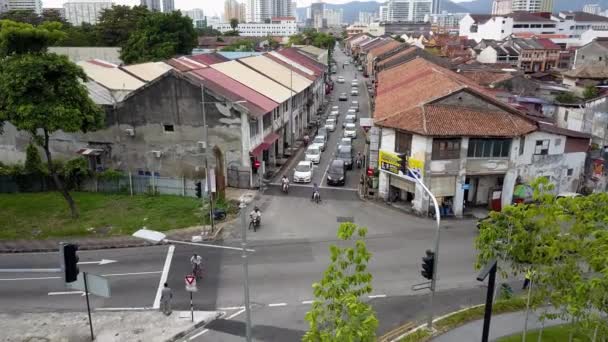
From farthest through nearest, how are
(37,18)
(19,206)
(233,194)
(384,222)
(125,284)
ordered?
(37,18) < (233,194) < (19,206) < (384,222) < (125,284)

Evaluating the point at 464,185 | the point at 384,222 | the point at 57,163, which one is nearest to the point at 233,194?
the point at 384,222

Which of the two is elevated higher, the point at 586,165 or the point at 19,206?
the point at 586,165

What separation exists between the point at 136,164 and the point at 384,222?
722 inches

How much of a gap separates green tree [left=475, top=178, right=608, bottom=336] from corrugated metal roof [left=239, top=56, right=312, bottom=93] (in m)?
35.9

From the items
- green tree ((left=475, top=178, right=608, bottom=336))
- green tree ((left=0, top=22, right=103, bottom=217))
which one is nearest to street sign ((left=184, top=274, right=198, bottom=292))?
green tree ((left=475, top=178, right=608, bottom=336))

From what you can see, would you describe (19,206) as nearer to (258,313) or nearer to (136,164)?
(136,164)

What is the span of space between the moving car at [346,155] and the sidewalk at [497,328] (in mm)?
23024

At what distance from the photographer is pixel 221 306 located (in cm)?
2030

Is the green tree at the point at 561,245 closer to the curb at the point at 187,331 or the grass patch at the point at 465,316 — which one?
the grass patch at the point at 465,316

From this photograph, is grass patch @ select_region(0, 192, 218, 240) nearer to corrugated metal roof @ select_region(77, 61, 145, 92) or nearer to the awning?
the awning

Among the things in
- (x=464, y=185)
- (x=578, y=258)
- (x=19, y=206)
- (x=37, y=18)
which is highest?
(x=37, y=18)

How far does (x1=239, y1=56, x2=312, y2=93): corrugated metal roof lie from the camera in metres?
50.9

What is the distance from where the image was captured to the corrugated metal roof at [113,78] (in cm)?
4012

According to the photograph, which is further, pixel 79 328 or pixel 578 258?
pixel 79 328
